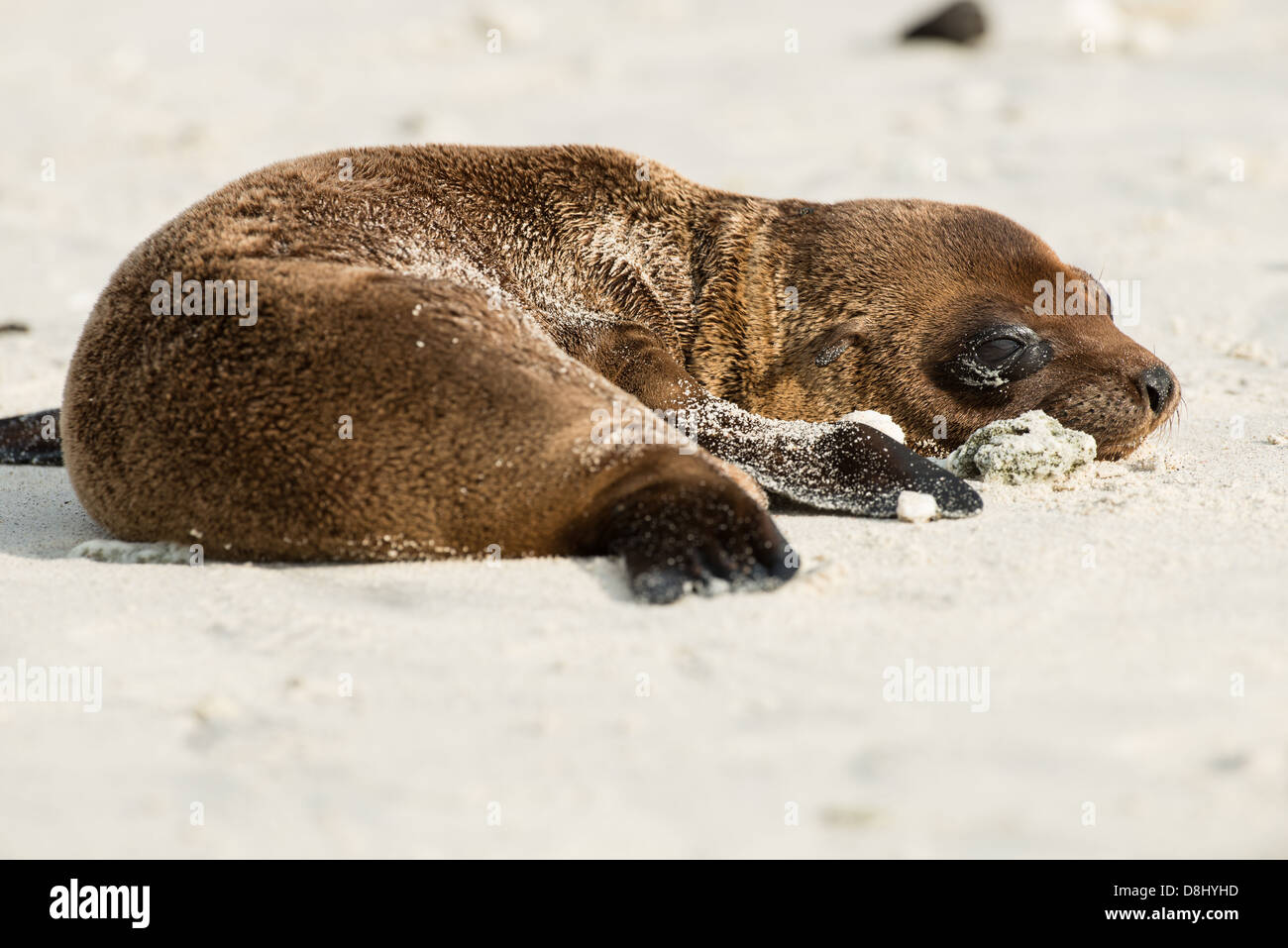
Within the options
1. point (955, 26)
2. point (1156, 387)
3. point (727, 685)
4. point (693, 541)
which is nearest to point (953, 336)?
point (1156, 387)

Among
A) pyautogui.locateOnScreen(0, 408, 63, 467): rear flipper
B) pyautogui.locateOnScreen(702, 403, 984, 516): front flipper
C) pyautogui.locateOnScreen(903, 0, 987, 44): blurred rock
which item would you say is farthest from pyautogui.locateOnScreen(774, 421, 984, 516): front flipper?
pyautogui.locateOnScreen(903, 0, 987, 44): blurred rock

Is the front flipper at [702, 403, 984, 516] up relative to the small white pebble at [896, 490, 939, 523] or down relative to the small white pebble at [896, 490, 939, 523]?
up

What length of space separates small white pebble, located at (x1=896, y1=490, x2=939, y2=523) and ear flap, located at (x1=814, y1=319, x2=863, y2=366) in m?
1.16

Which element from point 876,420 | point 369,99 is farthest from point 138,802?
point 369,99

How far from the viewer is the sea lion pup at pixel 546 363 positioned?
4066mm

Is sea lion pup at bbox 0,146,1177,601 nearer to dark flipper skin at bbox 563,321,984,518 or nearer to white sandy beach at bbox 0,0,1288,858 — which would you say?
dark flipper skin at bbox 563,321,984,518

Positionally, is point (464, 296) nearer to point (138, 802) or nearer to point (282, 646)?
point (282, 646)

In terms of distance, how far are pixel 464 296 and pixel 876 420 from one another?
1.83m

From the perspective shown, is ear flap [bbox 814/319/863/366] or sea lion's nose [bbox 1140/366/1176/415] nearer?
sea lion's nose [bbox 1140/366/1176/415]

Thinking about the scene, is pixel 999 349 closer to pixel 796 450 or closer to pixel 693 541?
pixel 796 450

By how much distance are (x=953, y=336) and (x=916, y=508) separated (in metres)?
1.25

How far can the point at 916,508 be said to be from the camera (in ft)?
14.8

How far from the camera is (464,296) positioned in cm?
441

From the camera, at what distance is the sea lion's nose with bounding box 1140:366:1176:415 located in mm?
5332
